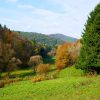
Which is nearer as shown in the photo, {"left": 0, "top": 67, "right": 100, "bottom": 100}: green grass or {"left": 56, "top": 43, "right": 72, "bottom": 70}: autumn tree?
{"left": 0, "top": 67, "right": 100, "bottom": 100}: green grass

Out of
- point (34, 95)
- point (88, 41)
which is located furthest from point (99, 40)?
point (34, 95)

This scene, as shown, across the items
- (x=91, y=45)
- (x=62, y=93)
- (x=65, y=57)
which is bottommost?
(x=62, y=93)

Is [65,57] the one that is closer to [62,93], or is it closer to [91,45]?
[91,45]

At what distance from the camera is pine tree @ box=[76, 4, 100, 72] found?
140ft

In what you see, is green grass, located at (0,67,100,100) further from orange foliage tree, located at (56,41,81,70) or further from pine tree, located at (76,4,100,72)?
orange foliage tree, located at (56,41,81,70)

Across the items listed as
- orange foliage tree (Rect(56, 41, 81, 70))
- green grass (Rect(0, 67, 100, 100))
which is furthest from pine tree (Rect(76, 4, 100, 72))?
orange foliage tree (Rect(56, 41, 81, 70))

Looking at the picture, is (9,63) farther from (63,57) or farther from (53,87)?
(53,87)

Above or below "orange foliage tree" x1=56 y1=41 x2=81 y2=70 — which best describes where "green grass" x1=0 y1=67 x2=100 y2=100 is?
below

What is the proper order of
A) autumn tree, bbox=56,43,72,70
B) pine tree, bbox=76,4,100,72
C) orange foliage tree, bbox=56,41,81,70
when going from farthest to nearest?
orange foliage tree, bbox=56,41,81,70
autumn tree, bbox=56,43,72,70
pine tree, bbox=76,4,100,72

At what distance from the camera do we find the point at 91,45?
43406 millimetres

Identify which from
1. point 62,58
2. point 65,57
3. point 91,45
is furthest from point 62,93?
point 65,57

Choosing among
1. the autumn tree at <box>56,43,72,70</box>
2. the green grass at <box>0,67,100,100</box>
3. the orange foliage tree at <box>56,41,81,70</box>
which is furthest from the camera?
the orange foliage tree at <box>56,41,81,70</box>

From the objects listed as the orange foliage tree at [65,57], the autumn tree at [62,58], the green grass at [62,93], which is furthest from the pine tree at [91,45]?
the orange foliage tree at [65,57]

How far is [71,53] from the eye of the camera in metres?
83.2
